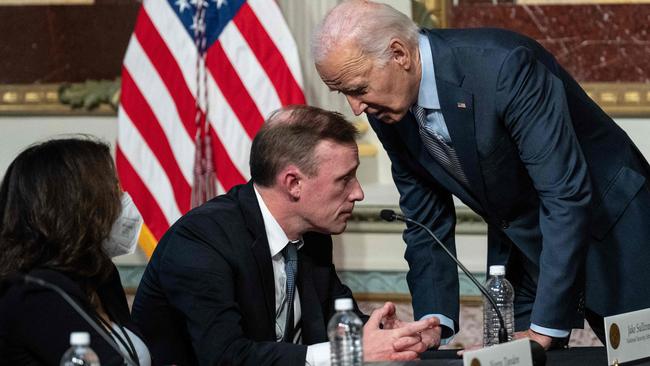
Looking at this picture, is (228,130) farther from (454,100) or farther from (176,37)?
(454,100)

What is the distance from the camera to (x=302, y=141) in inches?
131

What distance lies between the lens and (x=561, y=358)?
9.92 feet

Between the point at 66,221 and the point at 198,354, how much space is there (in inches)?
19.9

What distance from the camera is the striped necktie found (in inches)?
129

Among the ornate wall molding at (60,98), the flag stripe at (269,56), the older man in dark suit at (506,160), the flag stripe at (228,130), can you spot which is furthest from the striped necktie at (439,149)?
the ornate wall molding at (60,98)

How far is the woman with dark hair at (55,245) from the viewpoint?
8.91ft

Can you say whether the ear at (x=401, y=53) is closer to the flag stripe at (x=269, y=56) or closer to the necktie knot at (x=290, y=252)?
the necktie knot at (x=290, y=252)

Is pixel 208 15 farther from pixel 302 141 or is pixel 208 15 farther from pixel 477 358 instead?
pixel 477 358

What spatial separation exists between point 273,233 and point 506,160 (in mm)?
639

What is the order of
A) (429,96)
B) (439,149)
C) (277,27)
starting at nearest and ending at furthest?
(429,96), (439,149), (277,27)

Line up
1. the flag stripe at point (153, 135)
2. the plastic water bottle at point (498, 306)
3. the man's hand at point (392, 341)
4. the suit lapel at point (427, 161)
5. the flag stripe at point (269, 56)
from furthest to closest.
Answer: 1. the flag stripe at point (153, 135)
2. the flag stripe at point (269, 56)
3. the suit lapel at point (427, 161)
4. the plastic water bottle at point (498, 306)
5. the man's hand at point (392, 341)

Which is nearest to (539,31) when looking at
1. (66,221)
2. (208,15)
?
(208,15)

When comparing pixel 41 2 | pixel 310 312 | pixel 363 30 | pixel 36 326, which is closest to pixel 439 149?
pixel 363 30

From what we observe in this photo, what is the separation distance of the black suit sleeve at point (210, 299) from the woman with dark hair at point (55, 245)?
175 mm
